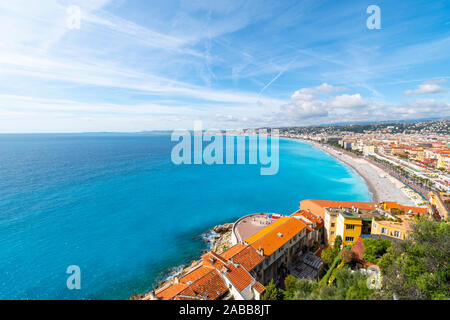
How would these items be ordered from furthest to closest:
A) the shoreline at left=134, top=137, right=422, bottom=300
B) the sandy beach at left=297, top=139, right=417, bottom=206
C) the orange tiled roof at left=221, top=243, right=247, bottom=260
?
the sandy beach at left=297, top=139, right=417, bottom=206
the shoreline at left=134, top=137, right=422, bottom=300
the orange tiled roof at left=221, top=243, right=247, bottom=260

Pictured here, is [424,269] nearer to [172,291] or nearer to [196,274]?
[196,274]

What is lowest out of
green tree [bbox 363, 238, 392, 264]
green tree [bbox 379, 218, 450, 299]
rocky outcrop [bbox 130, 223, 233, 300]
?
rocky outcrop [bbox 130, 223, 233, 300]

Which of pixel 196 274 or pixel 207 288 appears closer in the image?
pixel 207 288

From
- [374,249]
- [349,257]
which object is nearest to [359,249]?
[374,249]

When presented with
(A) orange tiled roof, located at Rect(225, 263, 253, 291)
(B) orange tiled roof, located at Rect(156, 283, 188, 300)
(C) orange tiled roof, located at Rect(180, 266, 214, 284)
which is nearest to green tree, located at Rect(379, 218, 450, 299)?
(A) orange tiled roof, located at Rect(225, 263, 253, 291)

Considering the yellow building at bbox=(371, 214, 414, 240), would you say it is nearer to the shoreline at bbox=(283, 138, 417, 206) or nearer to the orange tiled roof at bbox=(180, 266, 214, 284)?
the orange tiled roof at bbox=(180, 266, 214, 284)

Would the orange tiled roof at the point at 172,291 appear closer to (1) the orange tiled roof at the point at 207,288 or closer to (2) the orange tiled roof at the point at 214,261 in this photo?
(1) the orange tiled roof at the point at 207,288

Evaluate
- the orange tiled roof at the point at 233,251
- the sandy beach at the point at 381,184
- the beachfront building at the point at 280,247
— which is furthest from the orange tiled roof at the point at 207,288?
the sandy beach at the point at 381,184

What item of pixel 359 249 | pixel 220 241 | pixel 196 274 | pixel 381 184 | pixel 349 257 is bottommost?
pixel 220 241
